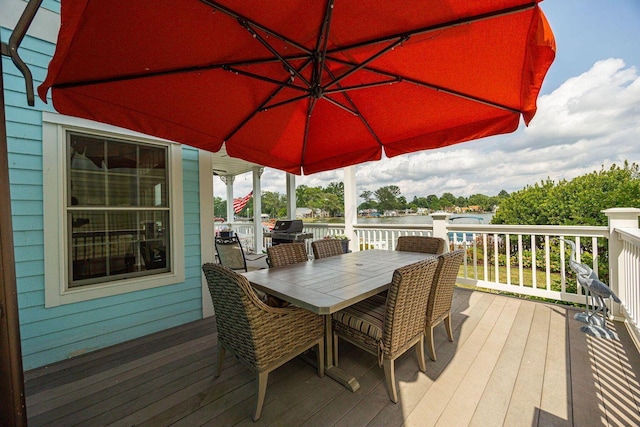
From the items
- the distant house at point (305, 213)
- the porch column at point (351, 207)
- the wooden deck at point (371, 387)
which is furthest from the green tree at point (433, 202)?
Result: the distant house at point (305, 213)

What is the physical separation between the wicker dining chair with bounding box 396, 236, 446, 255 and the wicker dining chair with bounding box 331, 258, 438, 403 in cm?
146

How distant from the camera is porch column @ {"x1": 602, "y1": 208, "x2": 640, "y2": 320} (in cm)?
270

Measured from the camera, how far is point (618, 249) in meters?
2.80

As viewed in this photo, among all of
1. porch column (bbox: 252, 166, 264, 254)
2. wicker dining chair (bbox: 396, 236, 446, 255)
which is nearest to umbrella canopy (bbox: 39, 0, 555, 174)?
wicker dining chair (bbox: 396, 236, 446, 255)

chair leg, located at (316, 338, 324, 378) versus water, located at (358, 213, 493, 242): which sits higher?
water, located at (358, 213, 493, 242)

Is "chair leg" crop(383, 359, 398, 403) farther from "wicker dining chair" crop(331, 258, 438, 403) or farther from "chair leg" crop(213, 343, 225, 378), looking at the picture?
"chair leg" crop(213, 343, 225, 378)

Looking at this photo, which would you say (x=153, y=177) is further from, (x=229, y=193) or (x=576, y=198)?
(x=576, y=198)

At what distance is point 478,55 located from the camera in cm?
158

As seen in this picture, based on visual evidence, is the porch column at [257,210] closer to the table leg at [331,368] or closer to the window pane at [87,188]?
the window pane at [87,188]

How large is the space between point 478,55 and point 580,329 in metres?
3.04

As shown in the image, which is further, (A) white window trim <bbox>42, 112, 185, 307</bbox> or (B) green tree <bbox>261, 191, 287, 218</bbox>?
(B) green tree <bbox>261, 191, 287, 218</bbox>

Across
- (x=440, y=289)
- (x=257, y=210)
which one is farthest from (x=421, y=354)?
(x=257, y=210)

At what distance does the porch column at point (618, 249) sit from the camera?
8.87ft

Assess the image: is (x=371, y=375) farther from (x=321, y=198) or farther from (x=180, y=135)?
(x=321, y=198)
